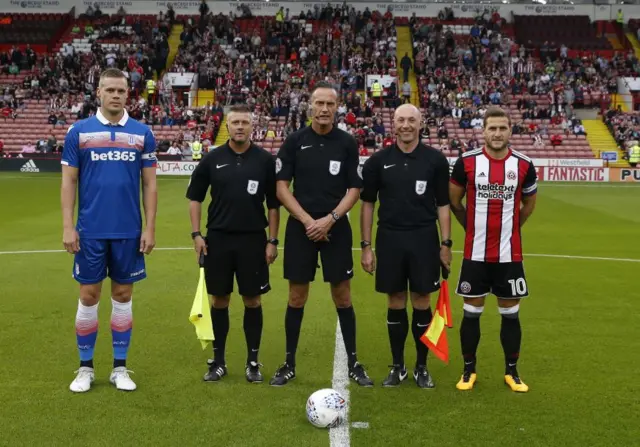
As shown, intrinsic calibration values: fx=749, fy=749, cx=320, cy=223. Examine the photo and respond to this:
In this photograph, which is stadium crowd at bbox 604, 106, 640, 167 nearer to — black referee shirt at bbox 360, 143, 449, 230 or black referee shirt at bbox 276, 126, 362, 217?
black referee shirt at bbox 360, 143, 449, 230

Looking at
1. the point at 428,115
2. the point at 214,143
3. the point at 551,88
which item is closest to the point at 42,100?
the point at 214,143

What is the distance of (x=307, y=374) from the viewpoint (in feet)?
20.6

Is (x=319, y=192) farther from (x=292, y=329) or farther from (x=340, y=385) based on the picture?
(x=340, y=385)

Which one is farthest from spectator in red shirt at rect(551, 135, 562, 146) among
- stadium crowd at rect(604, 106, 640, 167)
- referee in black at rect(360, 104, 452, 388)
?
referee in black at rect(360, 104, 452, 388)

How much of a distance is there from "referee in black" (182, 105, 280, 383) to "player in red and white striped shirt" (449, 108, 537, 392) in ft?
5.16

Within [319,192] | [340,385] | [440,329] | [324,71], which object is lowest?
[340,385]

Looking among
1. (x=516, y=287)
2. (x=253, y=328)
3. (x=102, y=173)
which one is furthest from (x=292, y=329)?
(x=102, y=173)

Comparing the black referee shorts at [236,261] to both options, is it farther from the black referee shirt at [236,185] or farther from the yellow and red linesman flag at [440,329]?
the yellow and red linesman flag at [440,329]

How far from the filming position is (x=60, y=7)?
4688 centimetres

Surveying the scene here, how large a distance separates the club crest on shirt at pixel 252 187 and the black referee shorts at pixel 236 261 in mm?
339

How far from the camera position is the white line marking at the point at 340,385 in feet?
16.1

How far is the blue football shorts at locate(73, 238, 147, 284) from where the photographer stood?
18.7 feet

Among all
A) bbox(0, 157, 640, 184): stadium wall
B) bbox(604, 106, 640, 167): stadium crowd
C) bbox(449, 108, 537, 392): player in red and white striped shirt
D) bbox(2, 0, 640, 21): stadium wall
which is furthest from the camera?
bbox(2, 0, 640, 21): stadium wall

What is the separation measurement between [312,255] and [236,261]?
0.63 meters
